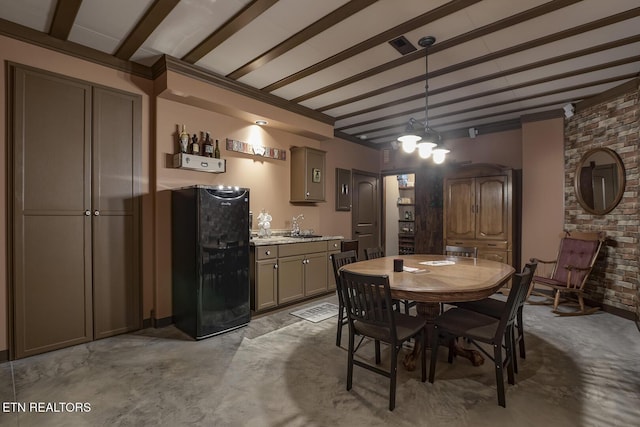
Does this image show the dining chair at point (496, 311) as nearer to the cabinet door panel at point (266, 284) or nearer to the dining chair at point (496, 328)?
the dining chair at point (496, 328)

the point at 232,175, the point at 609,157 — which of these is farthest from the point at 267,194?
the point at 609,157

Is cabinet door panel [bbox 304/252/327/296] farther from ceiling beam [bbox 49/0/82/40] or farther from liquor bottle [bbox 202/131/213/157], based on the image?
ceiling beam [bbox 49/0/82/40]

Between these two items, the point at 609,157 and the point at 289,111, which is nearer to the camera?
the point at 609,157

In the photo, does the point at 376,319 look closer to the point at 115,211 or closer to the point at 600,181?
the point at 115,211

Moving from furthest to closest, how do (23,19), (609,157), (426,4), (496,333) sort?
(609,157) < (23,19) < (426,4) < (496,333)

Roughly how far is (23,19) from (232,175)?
2.29 meters

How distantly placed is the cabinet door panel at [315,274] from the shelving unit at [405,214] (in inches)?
140

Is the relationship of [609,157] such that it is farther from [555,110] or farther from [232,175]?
[232,175]

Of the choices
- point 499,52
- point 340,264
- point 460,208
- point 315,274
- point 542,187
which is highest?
point 499,52

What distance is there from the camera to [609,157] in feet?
13.4

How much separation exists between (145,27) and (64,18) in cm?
60

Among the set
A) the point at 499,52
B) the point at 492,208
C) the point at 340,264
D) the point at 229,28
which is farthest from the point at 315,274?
the point at 499,52

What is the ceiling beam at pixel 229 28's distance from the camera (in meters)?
2.39

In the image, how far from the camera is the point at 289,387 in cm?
229
